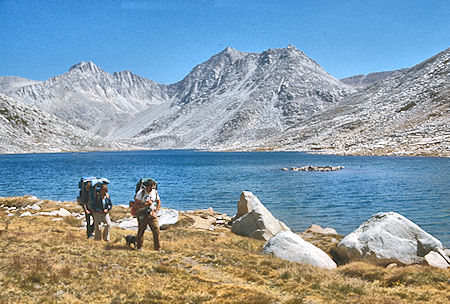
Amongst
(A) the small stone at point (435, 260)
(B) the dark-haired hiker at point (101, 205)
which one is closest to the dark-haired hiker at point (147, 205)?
(B) the dark-haired hiker at point (101, 205)

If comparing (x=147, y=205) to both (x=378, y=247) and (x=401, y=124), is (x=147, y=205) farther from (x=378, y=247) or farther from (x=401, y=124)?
(x=401, y=124)

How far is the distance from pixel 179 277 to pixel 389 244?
416 inches

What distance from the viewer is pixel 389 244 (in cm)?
1664

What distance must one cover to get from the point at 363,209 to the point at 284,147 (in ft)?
514

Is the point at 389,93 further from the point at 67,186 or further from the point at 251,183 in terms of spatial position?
the point at 67,186

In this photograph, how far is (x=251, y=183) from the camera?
200ft

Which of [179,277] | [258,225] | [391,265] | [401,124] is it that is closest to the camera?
[179,277]

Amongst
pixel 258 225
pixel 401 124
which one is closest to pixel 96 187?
pixel 258 225

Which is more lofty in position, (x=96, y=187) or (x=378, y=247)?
(x=96, y=187)

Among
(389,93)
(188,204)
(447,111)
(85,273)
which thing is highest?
(389,93)

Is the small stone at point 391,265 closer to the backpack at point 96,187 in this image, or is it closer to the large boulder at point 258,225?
the large boulder at point 258,225

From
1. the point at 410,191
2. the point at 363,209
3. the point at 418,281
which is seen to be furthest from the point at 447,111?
the point at 418,281

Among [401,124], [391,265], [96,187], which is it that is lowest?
[391,265]

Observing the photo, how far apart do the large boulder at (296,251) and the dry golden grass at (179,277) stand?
813mm
